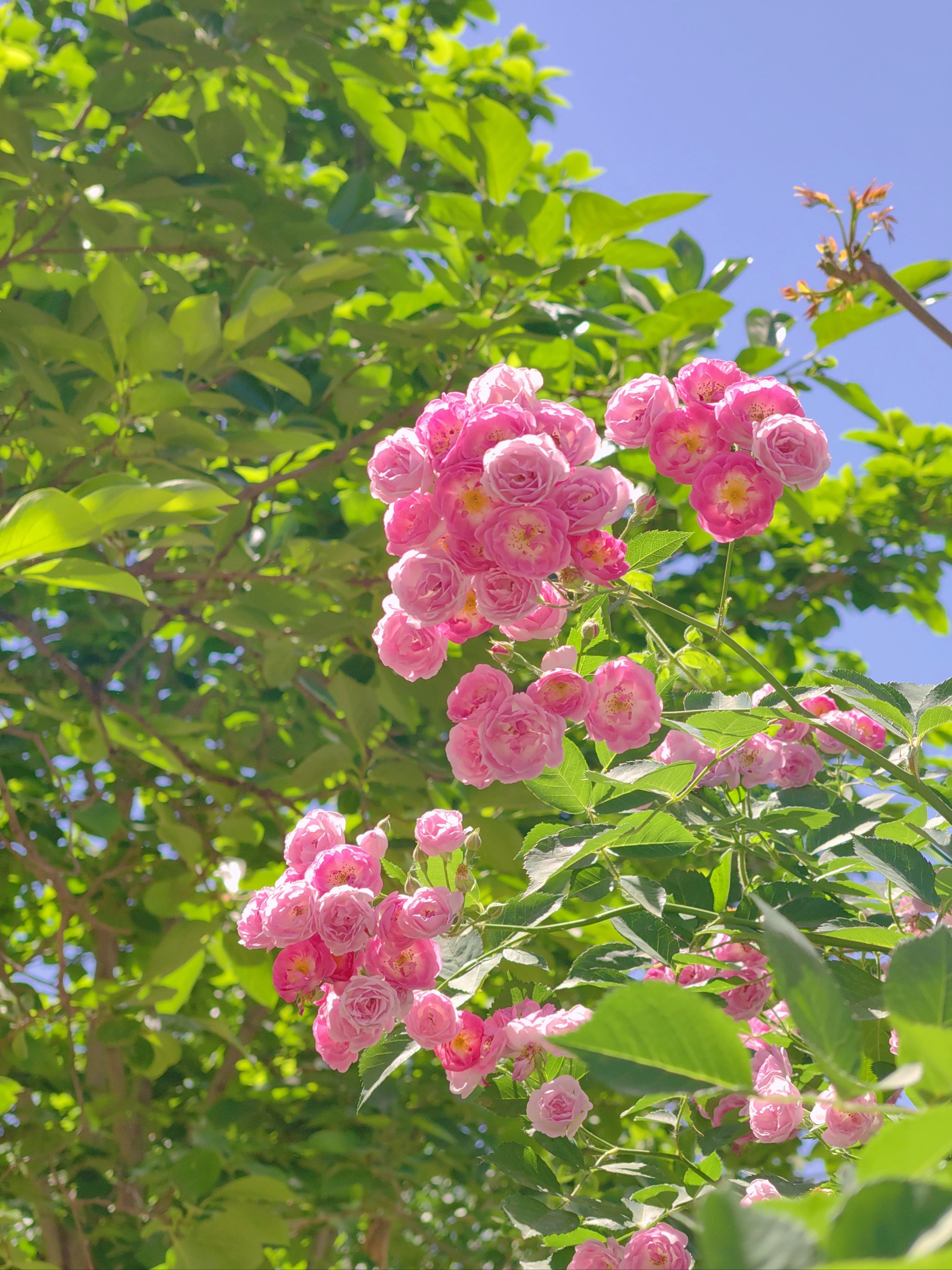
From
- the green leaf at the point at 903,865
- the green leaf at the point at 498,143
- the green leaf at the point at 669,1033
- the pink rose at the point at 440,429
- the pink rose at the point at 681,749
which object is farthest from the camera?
the green leaf at the point at 498,143

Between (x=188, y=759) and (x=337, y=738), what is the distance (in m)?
0.26

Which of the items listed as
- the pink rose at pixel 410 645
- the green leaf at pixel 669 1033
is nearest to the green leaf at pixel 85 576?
the pink rose at pixel 410 645

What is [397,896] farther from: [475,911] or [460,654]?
[460,654]

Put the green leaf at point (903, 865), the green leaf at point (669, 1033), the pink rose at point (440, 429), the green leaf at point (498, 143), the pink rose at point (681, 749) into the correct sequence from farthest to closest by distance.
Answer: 1. the green leaf at point (498, 143)
2. the pink rose at point (681, 749)
3. the pink rose at point (440, 429)
4. the green leaf at point (903, 865)
5. the green leaf at point (669, 1033)

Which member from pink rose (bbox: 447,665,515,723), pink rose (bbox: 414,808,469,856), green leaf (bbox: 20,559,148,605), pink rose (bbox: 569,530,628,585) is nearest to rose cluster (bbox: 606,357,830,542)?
pink rose (bbox: 569,530,628,585)

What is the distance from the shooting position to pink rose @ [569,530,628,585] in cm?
72

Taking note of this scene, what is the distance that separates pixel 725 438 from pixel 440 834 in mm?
394

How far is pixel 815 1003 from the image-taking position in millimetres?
353

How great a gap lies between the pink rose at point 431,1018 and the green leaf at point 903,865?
33 cm

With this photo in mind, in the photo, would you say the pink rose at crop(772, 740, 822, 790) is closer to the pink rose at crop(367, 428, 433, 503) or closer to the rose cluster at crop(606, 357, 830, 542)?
the rose cluster at crop(606, 357, 830, 542)

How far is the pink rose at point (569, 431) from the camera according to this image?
0.77 meters

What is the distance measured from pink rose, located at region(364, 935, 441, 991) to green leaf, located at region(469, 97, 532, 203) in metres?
1.09

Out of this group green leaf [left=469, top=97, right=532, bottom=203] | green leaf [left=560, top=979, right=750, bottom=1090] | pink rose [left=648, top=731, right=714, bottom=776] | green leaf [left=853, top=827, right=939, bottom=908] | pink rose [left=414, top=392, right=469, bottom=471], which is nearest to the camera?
green leaf [left=560, top=979, right=750, bottom=1090]

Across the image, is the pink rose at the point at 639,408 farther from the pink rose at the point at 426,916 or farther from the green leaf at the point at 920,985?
the green leaf at the point at 920,985
